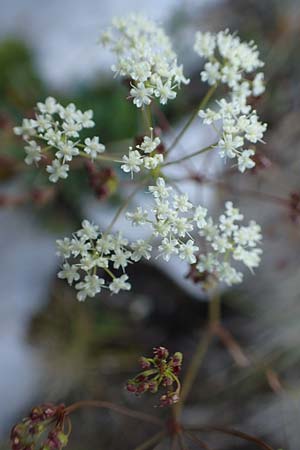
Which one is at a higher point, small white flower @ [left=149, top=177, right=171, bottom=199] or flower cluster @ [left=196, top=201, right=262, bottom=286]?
flower cluster @ [left=196, top=201, right=262, bottom=286]

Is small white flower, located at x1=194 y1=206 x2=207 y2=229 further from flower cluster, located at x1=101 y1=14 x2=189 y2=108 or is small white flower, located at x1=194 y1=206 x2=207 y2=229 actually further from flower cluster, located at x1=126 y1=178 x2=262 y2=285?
flower cluster, located at x1=101 y1=14 x2=189 y2=108

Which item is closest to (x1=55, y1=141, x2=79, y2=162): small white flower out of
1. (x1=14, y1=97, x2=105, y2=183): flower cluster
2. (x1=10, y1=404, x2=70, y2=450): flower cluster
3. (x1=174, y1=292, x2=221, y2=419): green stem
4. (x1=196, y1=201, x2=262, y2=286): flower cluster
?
(x1=14, y1=97, x2=105, y2=183): flower cluster

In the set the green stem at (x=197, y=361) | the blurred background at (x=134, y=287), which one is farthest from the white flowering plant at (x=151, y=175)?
the blurred background at (x=134, y=287)

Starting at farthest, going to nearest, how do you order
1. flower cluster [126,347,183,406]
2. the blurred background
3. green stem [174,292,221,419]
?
the blurred background
green stem [174,292,221,419]
flower cluster [126,347,183,406]

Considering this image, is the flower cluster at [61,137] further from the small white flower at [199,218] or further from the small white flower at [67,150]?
the small white flower at [199,218]

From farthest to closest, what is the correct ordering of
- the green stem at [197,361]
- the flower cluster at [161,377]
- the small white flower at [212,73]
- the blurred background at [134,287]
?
the blurred background at [134,287], the green stem at [197,361], the small white flower at [212,73], the flower cluster at [161,377]

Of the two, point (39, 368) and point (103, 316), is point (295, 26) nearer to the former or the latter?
point (103, 316)

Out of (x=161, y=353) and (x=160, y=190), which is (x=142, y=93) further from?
(x=161, y=353)
